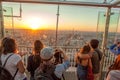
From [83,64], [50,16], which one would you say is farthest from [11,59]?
[50,16]

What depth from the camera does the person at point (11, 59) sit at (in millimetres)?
2156

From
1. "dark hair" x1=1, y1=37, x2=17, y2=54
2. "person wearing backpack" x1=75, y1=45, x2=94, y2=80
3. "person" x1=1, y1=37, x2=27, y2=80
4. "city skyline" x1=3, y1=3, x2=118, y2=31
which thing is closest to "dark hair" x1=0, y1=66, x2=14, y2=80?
"person" x1=1, y1=37, x2=27, y2=80

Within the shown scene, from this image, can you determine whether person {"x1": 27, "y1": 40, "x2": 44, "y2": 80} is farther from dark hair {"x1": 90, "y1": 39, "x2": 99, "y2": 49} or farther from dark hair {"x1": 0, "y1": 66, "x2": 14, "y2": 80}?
dark hair {"x1": 90, "y1": 39, "x2": 99, "y2": 49}

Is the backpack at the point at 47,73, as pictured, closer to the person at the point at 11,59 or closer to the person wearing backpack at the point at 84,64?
the person at the point at 11,59

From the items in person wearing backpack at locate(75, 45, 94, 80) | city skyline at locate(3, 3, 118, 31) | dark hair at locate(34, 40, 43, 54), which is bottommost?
person wearing backpack at locate(75, 45, 94, 80)

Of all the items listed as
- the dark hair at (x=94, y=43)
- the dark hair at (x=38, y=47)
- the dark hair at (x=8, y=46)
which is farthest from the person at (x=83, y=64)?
the dark hair at (x=8, y=46)

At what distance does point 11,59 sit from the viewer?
2156 millimetres

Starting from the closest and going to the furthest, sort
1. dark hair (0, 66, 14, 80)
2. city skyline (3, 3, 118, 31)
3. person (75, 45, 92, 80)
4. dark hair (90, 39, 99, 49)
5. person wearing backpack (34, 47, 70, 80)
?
person wearing backpack (34, 47, 70, 80) → dark hair (0, 66, 14, 80) → person (75, 45, 92, 80) → dark hair (90, 39, 99, 49) → city skyline (3, 3, 118, 31)

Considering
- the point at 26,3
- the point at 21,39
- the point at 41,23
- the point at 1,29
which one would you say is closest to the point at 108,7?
the point at 41,23

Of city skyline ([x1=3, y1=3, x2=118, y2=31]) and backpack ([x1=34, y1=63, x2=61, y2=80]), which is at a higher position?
city skyline ([x1=3, y1=3, x2=118, y2=31])

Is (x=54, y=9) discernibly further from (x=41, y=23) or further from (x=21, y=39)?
(x=21, y=39)

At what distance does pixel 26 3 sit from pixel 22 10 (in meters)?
0.23

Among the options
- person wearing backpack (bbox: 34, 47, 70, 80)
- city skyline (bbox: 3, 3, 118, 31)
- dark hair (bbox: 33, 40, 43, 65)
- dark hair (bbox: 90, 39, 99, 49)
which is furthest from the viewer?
city skyline (bbox: 3, 3, 118, 31)

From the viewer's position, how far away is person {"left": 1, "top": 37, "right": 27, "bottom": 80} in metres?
2.16
